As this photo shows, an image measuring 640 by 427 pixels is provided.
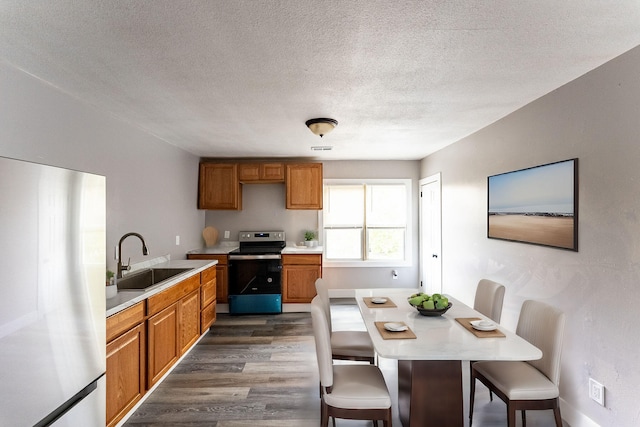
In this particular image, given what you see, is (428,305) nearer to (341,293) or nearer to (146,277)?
(146,277)

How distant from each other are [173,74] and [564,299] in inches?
120

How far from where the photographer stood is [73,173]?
54.7 inches

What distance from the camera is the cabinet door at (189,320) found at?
3.12 metres

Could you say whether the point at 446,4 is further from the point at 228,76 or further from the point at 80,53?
the point at 80,53

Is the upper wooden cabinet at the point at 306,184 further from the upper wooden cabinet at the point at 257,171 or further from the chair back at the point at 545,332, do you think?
the chair back at the point at 545,332

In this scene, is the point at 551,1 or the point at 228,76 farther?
the point at 228,76

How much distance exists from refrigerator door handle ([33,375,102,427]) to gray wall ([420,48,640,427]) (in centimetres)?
281

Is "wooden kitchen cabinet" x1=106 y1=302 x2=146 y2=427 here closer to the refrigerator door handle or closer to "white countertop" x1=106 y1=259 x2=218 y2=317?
"white countertop" x1=106 y1=259 x2=218 y2=317

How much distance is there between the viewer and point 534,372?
2.01 m

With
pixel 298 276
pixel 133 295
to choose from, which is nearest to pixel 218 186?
pixel 298 276

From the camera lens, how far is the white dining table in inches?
66.1

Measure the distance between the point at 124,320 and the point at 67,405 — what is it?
0.80m

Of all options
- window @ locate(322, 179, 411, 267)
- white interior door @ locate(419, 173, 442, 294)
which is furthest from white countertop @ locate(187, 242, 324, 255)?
white interior door @ locate(419, 173, 442, 294)

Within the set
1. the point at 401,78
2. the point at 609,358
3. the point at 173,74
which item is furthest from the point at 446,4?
the point at 609,358
